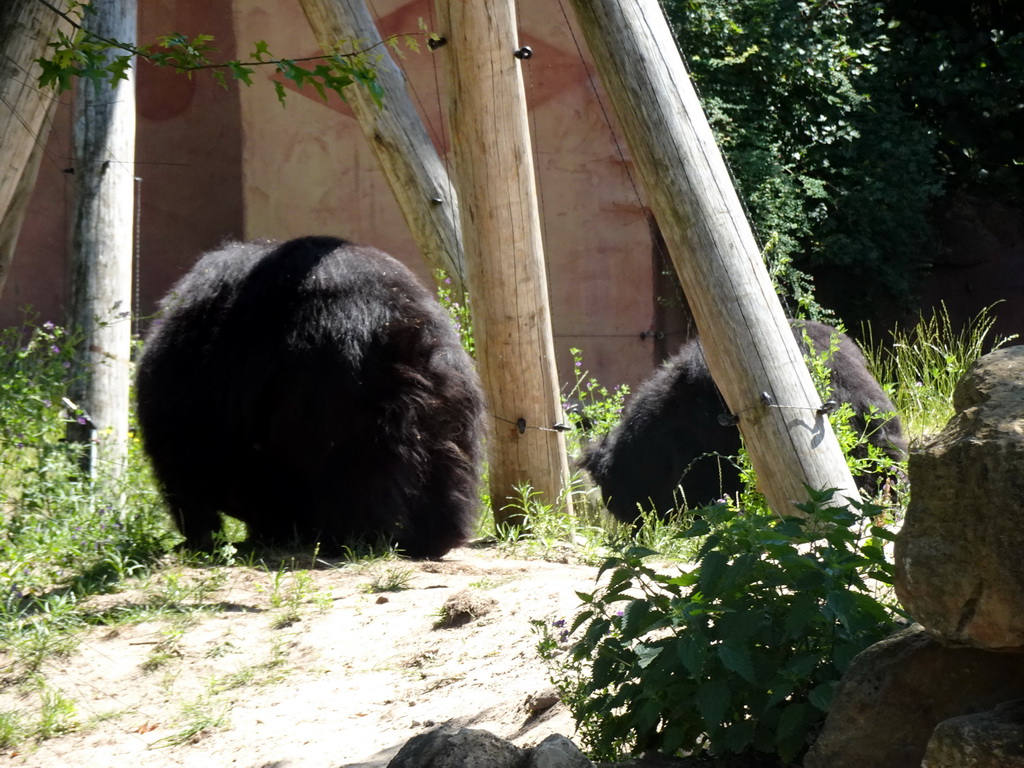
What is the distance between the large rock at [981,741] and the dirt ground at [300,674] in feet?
4.18

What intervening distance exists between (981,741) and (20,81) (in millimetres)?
3702

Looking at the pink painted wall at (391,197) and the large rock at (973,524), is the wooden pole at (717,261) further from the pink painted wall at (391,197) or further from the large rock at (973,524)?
the pink painted wall at (391,197)

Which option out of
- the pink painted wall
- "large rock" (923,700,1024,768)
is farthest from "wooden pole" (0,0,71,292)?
the pink painted wall

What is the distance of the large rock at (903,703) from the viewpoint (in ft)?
6.95

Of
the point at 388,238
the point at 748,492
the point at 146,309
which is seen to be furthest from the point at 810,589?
the point at 146,309

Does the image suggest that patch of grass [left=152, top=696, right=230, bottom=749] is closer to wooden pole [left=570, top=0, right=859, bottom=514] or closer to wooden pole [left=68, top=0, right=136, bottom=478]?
wooden pole [left=570, top=0, right=859, bottom=514]

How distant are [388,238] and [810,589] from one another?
30.1ft

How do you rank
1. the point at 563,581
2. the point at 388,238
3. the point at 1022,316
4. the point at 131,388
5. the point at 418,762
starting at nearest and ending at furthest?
→ the point at 418,762, the point at 563,581, the point at 131,388, the point at 388,238, the point at 1022,316

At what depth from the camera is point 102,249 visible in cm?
606

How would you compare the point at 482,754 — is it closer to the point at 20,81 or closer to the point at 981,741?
the point at 981,741

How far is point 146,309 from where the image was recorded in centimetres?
1142

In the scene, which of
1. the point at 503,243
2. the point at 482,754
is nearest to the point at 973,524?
the point at 482,754

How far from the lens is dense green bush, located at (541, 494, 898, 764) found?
230 cm

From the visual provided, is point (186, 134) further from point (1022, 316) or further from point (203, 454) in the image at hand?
point (1022, 316)
